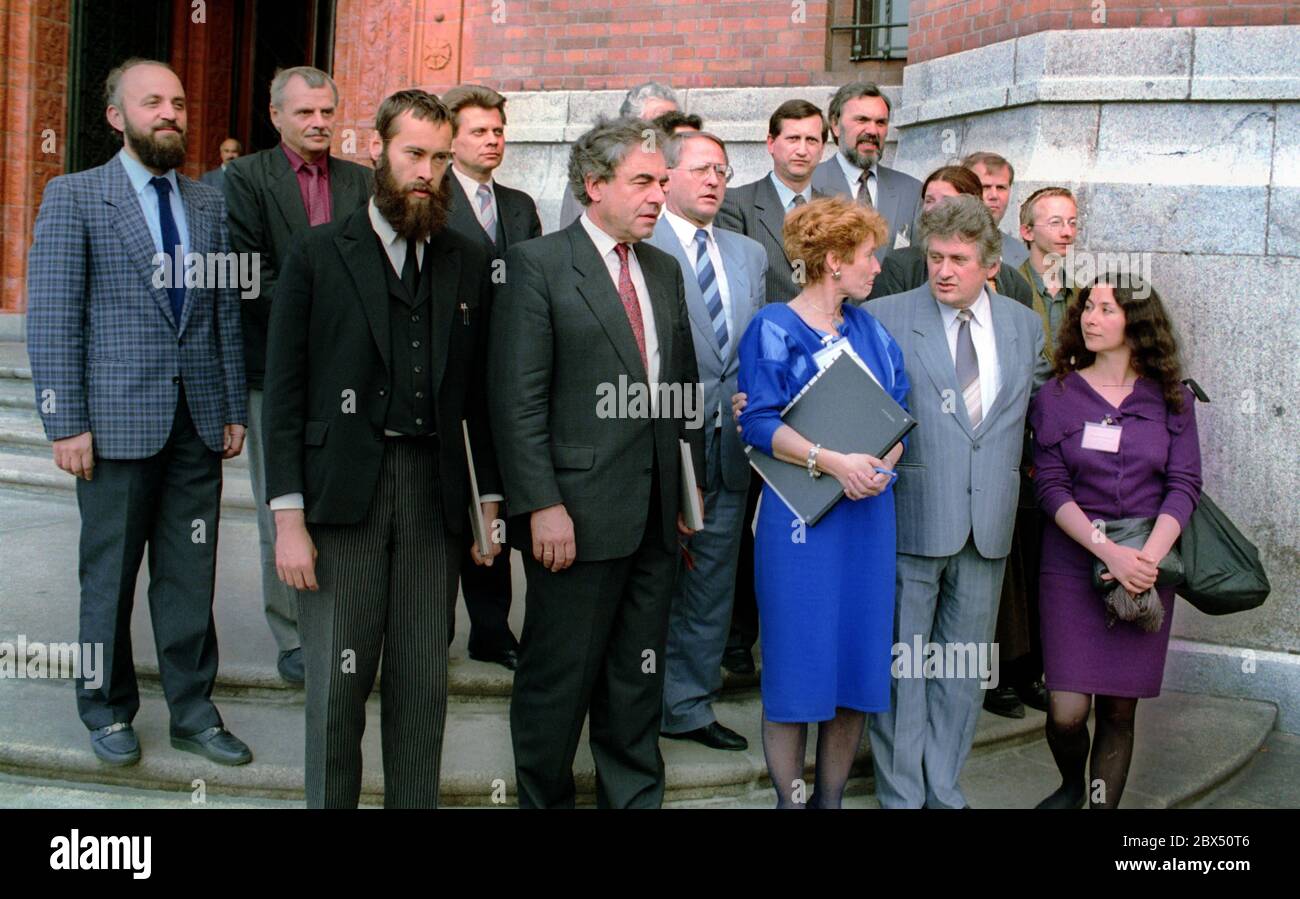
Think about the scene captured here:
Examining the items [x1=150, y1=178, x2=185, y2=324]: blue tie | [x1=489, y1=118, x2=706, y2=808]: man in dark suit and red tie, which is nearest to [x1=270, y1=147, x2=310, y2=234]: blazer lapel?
[x1=150, y1=178, x2=185, y2=324]: blue tie

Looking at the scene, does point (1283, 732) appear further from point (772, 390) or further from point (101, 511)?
point (101, 511)

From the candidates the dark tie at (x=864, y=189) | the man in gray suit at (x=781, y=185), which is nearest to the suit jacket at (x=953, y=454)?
the man in gray suit at (x=781, y=185)

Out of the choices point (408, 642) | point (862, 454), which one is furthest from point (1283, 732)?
point (408, 642)

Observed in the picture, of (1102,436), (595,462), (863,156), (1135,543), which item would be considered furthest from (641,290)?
(863,156)

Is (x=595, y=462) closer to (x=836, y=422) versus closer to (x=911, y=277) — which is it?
(x=836, y=422)

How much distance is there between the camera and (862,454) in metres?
4.16

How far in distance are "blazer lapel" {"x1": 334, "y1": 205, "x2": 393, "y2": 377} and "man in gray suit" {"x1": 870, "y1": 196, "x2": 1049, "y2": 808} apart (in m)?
1.80

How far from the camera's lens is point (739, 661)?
5.56 metres

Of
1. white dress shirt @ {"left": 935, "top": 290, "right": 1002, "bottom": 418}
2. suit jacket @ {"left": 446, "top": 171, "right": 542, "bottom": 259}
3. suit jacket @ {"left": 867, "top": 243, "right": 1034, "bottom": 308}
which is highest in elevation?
suit jacket @ {"left": 446, "top": 171, "right": 542, "bottom": 259}

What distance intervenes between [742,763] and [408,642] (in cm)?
153

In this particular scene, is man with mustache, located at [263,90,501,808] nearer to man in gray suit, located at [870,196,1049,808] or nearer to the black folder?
the black folder

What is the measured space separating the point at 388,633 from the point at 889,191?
130 inches

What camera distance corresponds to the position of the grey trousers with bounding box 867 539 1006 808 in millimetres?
4449

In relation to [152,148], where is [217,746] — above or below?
below
